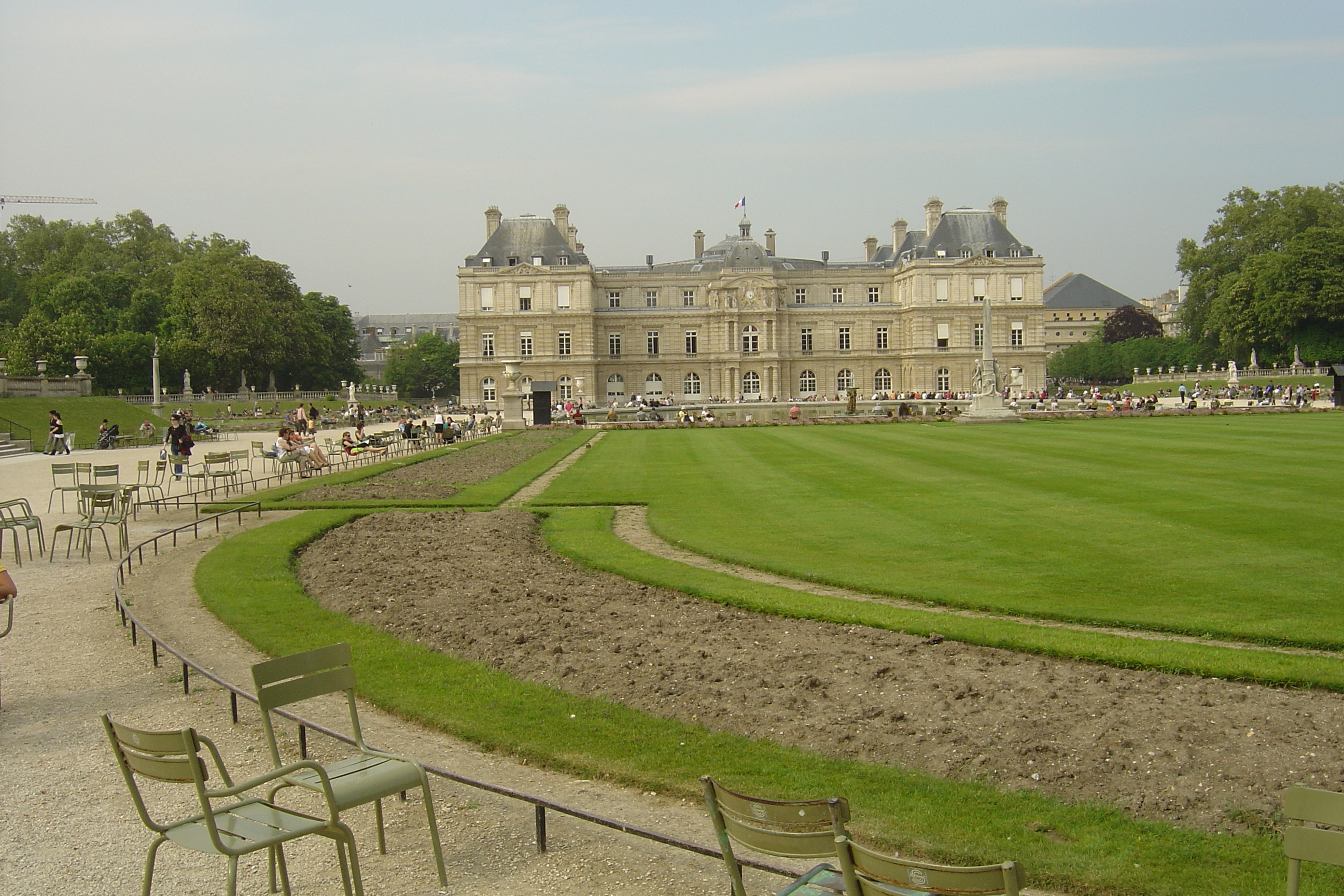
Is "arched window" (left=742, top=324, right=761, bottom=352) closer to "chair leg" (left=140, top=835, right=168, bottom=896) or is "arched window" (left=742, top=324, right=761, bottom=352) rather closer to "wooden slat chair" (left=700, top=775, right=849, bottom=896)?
"chair leg" (left=140, top=835, right=168, bottom=896)

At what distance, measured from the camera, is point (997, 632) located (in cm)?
983

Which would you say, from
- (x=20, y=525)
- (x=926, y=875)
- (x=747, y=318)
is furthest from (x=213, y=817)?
(x=747, y=318)

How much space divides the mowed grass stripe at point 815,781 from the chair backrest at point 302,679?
5.72ft

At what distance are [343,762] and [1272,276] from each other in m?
80.4

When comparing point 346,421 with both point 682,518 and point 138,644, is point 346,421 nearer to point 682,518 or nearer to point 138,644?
A: point 682,518

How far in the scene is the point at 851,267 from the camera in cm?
9781

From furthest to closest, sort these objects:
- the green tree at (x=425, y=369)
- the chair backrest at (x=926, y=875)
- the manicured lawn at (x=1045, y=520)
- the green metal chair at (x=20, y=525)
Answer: the green tree at (x=425, y=369) → the green metal chair at (x=20, y=525) → the manicured lawn at (x=1045, y=520) → the chair backrest at (x=926, y=875)

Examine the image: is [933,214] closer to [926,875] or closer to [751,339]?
[751,339]

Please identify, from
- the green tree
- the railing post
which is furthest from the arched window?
the railing post

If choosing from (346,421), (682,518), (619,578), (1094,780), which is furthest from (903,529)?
(346,421)

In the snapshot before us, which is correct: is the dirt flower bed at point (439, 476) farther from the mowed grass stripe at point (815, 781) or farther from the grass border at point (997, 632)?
the mowed grass stripe at point (815, 781)

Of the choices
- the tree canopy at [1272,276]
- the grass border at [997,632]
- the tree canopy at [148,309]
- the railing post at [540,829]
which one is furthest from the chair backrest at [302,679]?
the tree canopy at [1272,276]

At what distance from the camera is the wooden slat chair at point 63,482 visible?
707 inches

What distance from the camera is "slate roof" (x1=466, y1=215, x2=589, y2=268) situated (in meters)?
90.9
